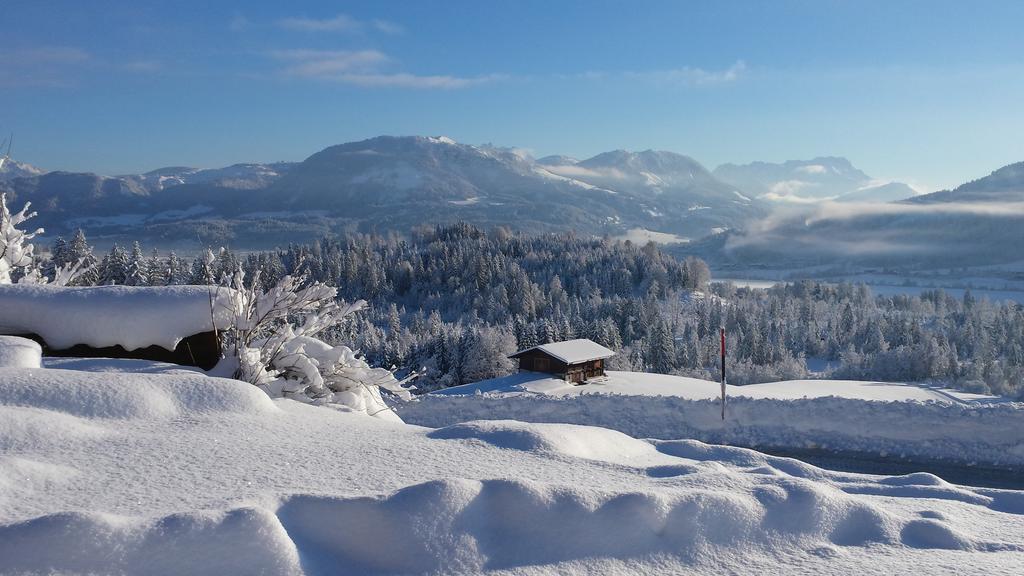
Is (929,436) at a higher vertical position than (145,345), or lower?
lower

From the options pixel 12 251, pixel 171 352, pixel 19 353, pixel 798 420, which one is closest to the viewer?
pixel 19 353

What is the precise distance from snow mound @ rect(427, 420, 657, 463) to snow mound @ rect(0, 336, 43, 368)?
488 centimetres

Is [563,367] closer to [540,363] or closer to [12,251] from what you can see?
[540,363]

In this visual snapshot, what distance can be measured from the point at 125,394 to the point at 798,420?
1798cm

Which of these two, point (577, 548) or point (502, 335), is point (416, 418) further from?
point (502, 335)

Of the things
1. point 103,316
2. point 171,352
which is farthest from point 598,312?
point 103,316

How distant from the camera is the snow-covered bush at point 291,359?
963cm

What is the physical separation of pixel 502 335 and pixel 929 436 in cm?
4119

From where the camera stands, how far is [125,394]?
23.0 feet

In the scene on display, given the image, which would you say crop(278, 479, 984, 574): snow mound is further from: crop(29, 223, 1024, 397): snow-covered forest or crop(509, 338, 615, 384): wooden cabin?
crop(509, 338, 615, 384): wooden cabin

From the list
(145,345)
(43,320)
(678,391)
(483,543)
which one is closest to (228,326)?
(145,345)

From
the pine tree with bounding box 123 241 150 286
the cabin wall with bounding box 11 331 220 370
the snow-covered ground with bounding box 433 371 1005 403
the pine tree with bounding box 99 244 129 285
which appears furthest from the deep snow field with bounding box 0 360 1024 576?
→ the pine tree with bounding box 99 244 129 285

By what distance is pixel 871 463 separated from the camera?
17094 mm

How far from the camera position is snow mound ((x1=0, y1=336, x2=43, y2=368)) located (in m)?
7.97
